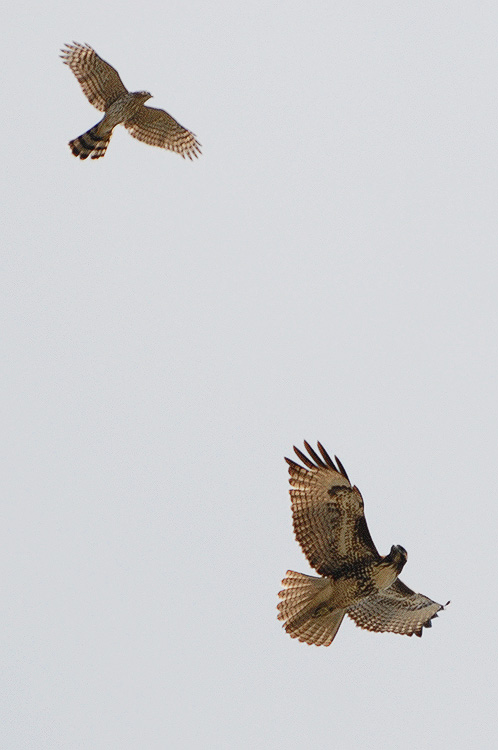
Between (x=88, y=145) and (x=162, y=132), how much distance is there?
4.16 ft

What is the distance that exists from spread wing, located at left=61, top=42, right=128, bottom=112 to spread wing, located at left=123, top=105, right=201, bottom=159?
0.49 meters

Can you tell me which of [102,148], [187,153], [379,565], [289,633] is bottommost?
[289,633]

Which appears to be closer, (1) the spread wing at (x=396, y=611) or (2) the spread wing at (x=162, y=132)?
(1) the spread wing at (x=396, y=611)

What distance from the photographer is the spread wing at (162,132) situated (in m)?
15.2

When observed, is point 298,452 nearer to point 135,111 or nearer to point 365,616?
point 365,616

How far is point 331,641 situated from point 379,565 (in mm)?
908

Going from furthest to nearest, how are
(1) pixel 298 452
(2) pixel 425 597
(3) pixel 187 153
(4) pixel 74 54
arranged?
(3) pixel 187 153 < (4) pixel 74 54 < (2) pixel 425 597 < (1) pixel 298 452

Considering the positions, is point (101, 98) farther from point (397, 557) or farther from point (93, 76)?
point (397, 557)

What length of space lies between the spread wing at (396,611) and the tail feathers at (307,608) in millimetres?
455

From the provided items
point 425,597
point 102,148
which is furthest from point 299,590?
point 102,148

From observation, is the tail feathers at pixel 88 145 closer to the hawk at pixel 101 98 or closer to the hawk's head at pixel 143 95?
the hawk at pixel 101 98

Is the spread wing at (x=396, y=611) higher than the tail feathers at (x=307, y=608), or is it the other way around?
the spread wing at (x=396, y=611)

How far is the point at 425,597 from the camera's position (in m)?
11.0

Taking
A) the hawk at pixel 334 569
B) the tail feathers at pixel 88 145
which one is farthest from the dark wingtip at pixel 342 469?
the tail feathers at pixel 88 145
